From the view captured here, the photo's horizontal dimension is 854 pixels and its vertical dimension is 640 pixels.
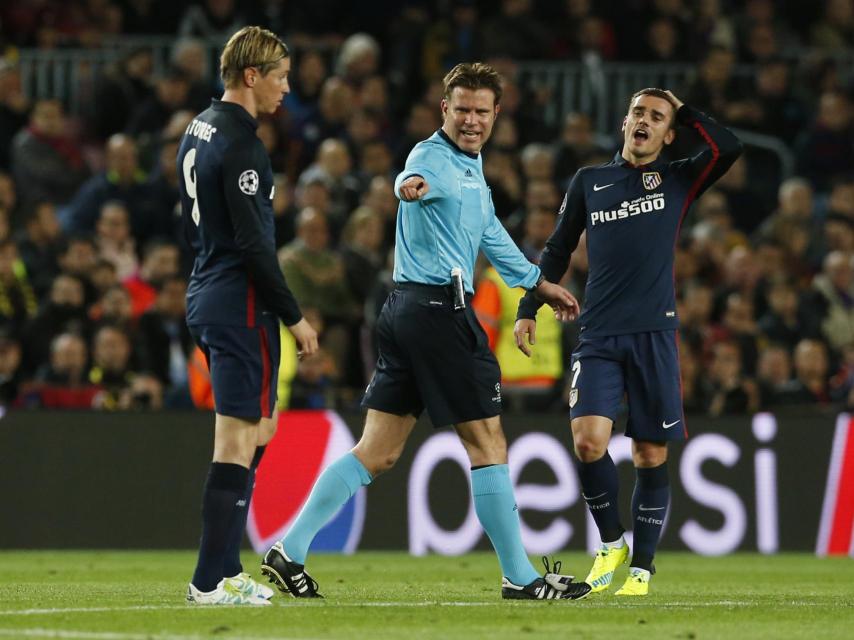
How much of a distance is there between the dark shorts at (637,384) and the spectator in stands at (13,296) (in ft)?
22.5

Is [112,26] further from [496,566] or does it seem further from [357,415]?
[496,566]

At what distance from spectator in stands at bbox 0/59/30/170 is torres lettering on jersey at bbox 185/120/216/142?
959 centimetres

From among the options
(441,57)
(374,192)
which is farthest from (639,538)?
(441,57)

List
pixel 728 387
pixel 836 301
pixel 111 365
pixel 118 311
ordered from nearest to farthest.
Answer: pixel 111 365
pixel 728 387
pixel 118 311
pixel 836 301

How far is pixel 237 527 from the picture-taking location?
7.59m

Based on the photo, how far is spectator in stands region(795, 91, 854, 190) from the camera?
18047mm

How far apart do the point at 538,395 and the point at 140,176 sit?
15.4ft

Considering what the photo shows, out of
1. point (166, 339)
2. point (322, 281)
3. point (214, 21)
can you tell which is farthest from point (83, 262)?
point (214, 21)

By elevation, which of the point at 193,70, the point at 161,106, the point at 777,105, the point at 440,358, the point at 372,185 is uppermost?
the point at 777,105

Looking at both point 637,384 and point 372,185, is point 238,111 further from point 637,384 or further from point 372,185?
point 372,185

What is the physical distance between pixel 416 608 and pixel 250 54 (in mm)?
2489

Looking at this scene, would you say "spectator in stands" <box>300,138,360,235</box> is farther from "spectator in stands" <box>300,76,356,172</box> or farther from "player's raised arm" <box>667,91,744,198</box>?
"player's raised arm" <box>667,91,744,198</box>

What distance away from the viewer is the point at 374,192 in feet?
50.8

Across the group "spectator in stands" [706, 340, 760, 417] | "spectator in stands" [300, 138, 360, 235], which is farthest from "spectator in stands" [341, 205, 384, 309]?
"spectator in stands" [706, 340, 760, 417]
